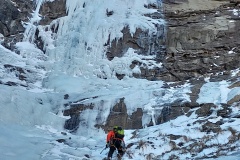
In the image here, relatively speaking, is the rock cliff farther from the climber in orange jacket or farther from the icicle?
the climber in orange jacket

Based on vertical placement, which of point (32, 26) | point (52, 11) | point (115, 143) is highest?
point (52, 11)

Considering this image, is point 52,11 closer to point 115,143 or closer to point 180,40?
point 180,40

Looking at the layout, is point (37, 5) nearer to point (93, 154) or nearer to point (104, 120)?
point (104, 120)

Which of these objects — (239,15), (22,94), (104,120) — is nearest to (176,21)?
(239,15)

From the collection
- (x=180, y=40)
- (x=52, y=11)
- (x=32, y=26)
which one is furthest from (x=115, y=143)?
(x=52, y=11)

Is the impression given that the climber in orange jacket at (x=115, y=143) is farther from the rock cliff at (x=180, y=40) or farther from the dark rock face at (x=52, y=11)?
the dark rock face at (x=52, y=11)

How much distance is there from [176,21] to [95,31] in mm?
3987

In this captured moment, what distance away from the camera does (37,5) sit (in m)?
21.2

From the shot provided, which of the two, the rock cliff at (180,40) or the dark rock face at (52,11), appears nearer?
the rock cliff at (180,40)

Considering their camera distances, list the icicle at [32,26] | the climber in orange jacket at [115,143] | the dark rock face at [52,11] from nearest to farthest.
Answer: the climber in orange jacket at [115,143] < the icicle at [32,26] < the dark rock face at [52,11]

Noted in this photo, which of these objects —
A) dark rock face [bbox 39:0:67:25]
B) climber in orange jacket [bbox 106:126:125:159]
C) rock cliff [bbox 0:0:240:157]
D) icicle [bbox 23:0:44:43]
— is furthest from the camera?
dark rock face [bbox 39:0:67:25]

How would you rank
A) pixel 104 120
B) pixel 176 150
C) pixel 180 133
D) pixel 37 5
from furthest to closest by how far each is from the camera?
pixel 37 5 → pixel 104 120 → pixel 180 133 → pixel 176 150

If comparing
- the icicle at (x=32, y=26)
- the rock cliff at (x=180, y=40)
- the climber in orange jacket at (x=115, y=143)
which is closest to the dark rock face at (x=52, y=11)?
the rock cliff at (x=180, y=40)

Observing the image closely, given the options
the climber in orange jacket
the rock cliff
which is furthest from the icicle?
the climber in orange jacket
